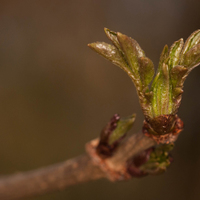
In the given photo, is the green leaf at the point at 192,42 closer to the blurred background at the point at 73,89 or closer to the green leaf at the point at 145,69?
the green leaf at the point at 145,69

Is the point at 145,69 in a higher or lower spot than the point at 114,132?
higher

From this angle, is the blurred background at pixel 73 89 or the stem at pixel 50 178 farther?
the blurred background at pixel 73 89

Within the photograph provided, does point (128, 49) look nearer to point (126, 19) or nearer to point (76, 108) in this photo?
point (126, 19)

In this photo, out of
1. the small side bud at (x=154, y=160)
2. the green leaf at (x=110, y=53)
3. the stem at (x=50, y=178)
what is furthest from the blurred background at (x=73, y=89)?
the green leaf at (x=110, y=53)

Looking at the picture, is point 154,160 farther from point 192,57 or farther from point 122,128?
point 192,57

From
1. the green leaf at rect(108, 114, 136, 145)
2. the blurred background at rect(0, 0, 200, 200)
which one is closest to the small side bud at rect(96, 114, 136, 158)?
the green leaf at rect(108, 114, 136, 145)

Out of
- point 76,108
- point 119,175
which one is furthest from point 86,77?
point 119,175

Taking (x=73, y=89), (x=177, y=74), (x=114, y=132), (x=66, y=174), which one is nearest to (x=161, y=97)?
(x=177, y=74)
